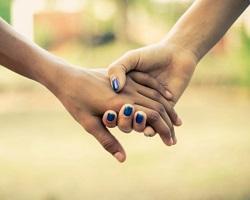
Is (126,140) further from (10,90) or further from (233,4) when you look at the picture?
(233,4)

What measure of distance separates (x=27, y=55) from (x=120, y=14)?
1575mm

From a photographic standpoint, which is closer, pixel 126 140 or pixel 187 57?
pixel 187 57

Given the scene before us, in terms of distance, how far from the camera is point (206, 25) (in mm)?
1820

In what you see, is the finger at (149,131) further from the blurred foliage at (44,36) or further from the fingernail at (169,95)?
the blurred foliage at (44,36)

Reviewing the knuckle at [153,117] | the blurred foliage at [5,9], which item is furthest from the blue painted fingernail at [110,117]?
the blurred foliage at [5,9]

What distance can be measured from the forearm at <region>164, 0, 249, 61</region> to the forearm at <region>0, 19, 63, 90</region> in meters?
0.36

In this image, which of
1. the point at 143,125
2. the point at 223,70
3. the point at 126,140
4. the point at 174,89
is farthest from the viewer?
the point at 223,70

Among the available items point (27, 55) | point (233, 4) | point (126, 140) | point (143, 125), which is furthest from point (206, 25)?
point (126, 140)

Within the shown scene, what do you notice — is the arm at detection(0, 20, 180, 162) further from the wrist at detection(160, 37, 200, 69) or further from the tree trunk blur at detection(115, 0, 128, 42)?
the tree trunk blur at detection(115, 0, 128, 42)

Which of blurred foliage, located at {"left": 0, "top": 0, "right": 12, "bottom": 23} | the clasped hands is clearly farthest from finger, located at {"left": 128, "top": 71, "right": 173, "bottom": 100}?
blurred foliage, located at {"left": 0, "top": 0, "right": 12, "bottom": 23}

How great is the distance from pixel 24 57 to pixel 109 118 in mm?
273

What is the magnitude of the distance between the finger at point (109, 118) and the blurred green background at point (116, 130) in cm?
129

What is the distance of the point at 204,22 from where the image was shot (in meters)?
1.82

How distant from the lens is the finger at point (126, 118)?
162cm
